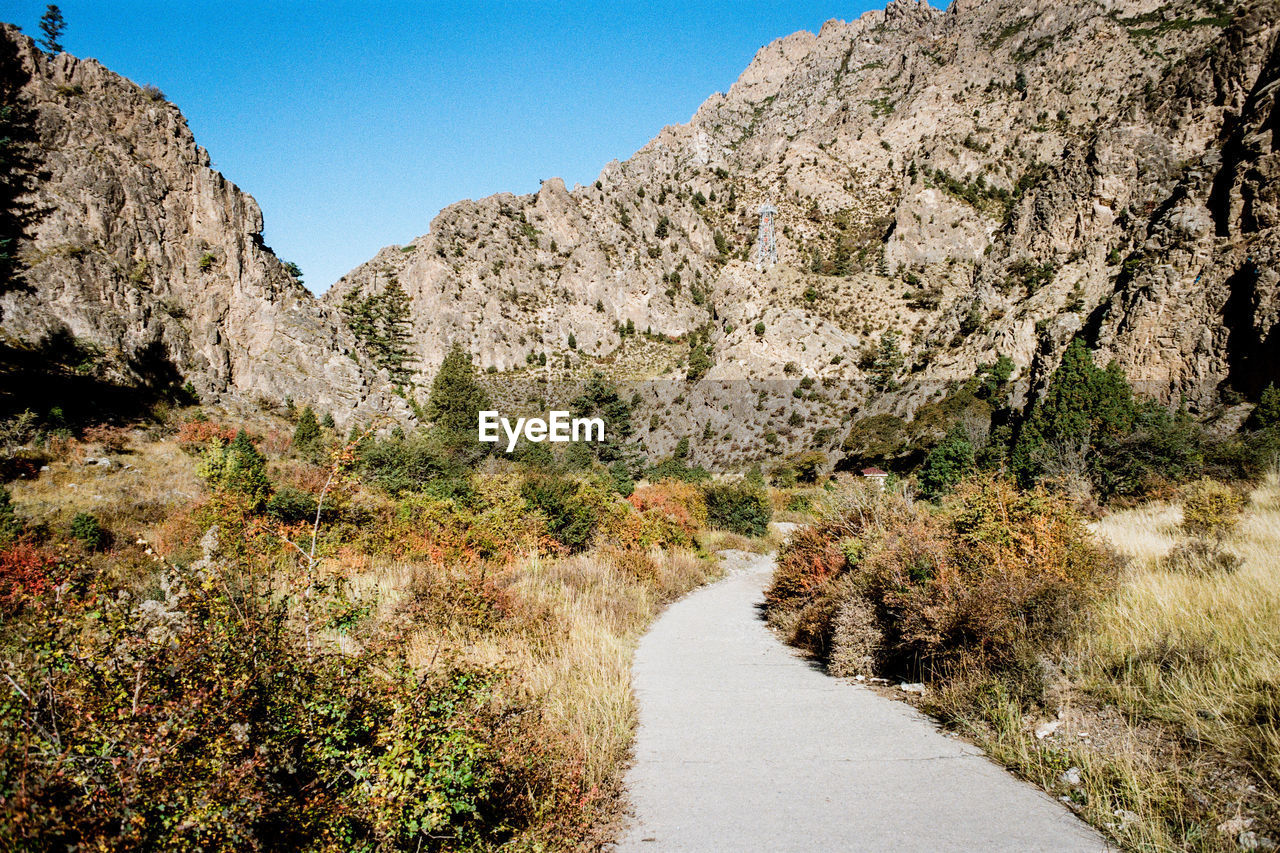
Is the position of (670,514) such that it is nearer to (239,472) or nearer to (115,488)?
(239,472)

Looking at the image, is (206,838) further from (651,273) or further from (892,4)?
(892,4)

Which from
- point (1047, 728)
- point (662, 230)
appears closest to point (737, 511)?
point (1047, 728)

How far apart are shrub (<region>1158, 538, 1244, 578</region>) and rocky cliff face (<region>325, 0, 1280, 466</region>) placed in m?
28.6

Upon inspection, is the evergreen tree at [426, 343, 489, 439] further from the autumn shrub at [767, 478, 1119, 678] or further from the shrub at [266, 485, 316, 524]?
the autumn shrub at [767, 478, 1119, 678]

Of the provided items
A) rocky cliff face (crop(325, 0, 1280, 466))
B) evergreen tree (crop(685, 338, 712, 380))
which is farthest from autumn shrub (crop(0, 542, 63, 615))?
evergreen tree (crop(685, 338, 712, 380))

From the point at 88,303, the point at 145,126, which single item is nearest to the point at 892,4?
the point at 145,126

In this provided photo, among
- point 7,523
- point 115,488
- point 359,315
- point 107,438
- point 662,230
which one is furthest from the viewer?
point 662,230

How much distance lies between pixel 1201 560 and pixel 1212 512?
8.31 feet

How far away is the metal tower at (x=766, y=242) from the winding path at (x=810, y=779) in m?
76.1

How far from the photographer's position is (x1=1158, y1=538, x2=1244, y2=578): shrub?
5.92m

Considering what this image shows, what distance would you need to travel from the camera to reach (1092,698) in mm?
4320

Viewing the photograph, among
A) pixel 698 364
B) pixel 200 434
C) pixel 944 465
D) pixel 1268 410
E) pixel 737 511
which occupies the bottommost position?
pixel 737 511

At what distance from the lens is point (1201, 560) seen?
20.8 feet

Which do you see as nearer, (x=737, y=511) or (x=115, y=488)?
(x=115, y=488)
